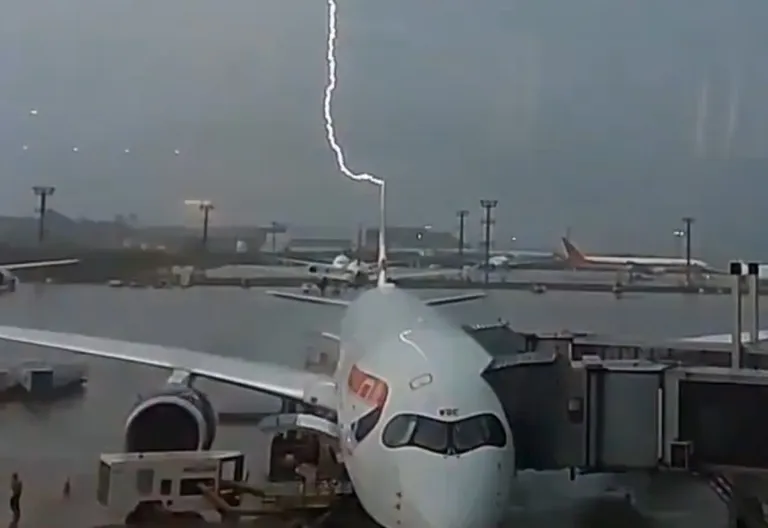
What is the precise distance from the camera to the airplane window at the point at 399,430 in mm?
4688

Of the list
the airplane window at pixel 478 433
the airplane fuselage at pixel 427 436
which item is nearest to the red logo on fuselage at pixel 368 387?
the airplane fuselage at pixel 427 436

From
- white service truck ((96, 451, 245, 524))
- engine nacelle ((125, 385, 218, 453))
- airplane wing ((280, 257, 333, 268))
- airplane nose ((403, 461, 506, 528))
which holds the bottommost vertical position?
white service truck ((96, 451, 245, 524))

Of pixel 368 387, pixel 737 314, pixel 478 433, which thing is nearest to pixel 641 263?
pixel 737 314

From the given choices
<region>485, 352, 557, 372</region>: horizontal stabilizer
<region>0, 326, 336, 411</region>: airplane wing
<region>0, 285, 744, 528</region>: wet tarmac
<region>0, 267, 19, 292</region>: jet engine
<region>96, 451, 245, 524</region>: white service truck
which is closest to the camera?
<region>485, 352, 557, 372</region>: horizontal stabilizer

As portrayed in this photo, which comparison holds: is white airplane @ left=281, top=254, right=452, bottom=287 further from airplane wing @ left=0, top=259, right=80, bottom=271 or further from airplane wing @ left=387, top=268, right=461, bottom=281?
airplane wing @ left=0, top=259, right=80, bottom=271

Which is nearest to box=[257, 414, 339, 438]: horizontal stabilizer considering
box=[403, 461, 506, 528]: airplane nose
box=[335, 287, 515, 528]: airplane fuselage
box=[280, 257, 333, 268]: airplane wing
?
box=[335, 287, 515, 528]: airplane fuselage

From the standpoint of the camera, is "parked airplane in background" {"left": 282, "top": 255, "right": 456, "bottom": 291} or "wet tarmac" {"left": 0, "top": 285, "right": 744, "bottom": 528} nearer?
"wet tarmac" {"left": 0, "top": 285, "right": 744, "bottom": 528}

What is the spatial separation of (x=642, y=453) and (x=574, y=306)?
1252cm

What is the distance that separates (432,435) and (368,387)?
0.80 metres

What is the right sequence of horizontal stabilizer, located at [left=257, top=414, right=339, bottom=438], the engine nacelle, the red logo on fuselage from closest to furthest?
the red logo on fuselage, horizontal stabilizer, located at [left=257, top=414, right=339, bottom=438], the engine nacelle

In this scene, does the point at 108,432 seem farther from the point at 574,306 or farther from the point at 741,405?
the point at 574,306

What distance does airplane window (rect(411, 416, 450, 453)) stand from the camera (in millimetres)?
4590

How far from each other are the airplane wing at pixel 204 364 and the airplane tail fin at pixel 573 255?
9.27m

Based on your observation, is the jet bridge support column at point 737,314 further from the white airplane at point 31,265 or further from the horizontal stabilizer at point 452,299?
the white airplane at point 31,265
